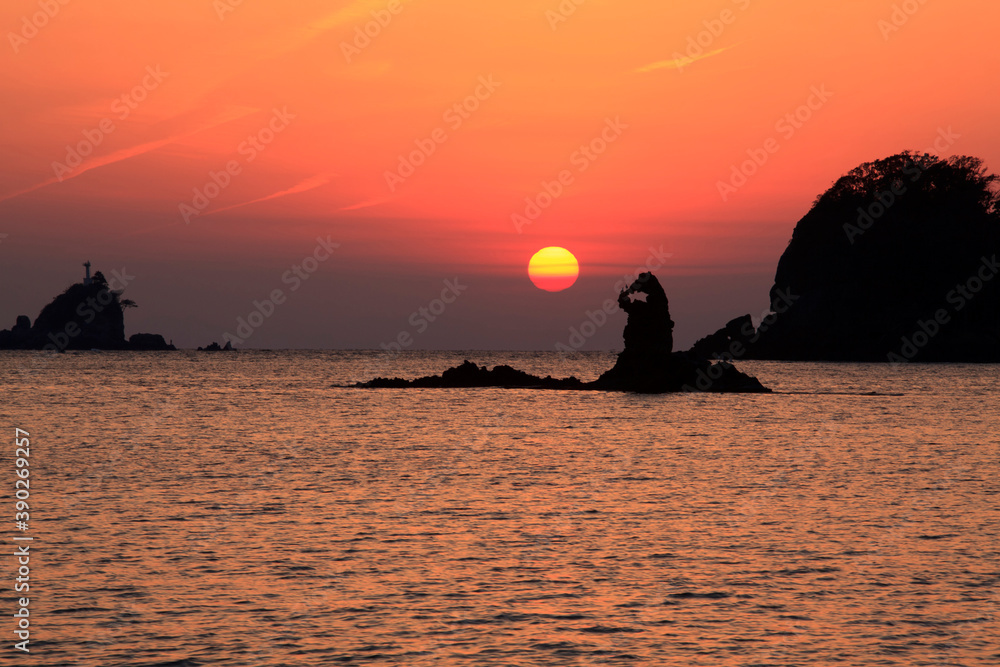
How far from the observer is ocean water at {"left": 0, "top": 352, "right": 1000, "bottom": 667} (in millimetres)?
14258

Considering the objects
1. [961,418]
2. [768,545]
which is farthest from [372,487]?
[961,418]

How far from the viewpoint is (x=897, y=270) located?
17612cm

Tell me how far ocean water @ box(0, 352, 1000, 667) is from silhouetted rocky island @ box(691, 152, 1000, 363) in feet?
448

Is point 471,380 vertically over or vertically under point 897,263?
under

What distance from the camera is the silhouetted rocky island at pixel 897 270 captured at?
171 meters

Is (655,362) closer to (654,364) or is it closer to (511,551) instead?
(654,364)

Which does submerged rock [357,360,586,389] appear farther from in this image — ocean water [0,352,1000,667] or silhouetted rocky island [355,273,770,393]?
ocean water [0,352,1000,667]

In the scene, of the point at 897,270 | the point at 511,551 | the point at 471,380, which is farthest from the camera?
the point at 897,270

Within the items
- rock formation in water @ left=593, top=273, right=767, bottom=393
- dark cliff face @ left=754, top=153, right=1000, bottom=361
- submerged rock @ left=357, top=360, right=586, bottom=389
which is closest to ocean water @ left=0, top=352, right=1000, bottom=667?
rock formation in water @ left=593, top=273, right=767, bottom=393

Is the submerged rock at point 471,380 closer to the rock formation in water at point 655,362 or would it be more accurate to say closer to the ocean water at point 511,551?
the rock formation in water at point 655,362

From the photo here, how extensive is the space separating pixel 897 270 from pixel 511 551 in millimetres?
174066

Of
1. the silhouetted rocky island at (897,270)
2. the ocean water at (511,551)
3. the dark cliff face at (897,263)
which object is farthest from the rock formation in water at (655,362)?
the dark cliff face at (897,263)

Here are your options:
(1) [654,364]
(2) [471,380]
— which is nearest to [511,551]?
(1) [654,364]

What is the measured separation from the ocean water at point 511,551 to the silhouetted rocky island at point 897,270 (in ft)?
448
